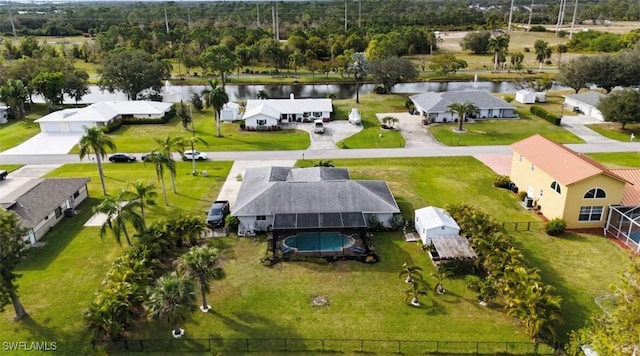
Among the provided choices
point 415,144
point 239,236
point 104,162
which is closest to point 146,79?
point 104,162

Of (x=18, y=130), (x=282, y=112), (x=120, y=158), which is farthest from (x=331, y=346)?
(x=18, y=130)

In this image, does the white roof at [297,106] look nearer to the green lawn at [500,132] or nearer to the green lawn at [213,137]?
the green lawn at [213,137]

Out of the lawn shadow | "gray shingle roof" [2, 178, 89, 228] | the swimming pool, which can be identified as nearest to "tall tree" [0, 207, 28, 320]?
the lawn shadow

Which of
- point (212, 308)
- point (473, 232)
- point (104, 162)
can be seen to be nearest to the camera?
point (212, 308)

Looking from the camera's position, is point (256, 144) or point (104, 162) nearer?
point (104, 162)

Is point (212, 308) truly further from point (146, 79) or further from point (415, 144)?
point (146, 79)

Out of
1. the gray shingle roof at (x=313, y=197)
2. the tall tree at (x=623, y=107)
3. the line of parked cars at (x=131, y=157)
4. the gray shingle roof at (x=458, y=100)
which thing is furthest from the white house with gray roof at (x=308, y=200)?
the tall tree at (x=623, y=107)
